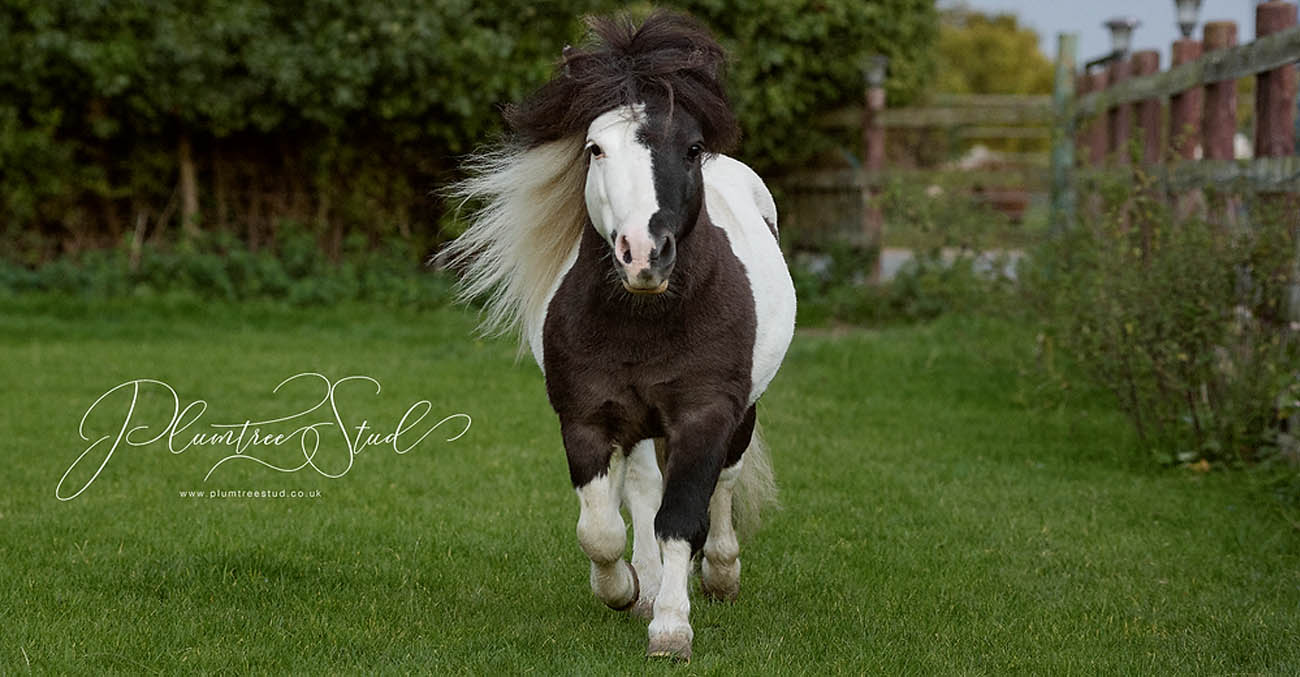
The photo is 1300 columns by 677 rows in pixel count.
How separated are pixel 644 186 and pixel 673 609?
1191mm

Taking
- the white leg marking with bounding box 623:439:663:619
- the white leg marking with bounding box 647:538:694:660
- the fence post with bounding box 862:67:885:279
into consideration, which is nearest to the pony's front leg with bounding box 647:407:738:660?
the white leg marking with bounding box 647:538:694:660

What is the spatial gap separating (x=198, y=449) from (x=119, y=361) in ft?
11.4

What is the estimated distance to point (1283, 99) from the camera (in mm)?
7438

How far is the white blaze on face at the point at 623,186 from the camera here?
12.7 feet

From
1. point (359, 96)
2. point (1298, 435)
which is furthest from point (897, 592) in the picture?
point (359, 96)

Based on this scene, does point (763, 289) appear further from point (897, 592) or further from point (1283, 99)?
point (1283, 99)

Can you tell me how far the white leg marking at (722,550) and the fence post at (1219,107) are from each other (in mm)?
4602

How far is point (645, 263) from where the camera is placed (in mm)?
3852

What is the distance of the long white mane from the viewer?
4621mm

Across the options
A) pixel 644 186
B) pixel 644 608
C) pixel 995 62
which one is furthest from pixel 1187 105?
pixel 995 62

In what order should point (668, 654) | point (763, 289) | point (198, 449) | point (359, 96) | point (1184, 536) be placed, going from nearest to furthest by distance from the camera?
point (668, 654)
point (763, 289)
point (1184, 536)
point (198, 449)
point (359, 96)

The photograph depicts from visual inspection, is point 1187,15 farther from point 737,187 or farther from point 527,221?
point 527,221

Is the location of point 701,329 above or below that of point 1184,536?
above

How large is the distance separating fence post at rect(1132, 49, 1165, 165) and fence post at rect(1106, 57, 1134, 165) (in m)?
0.11
